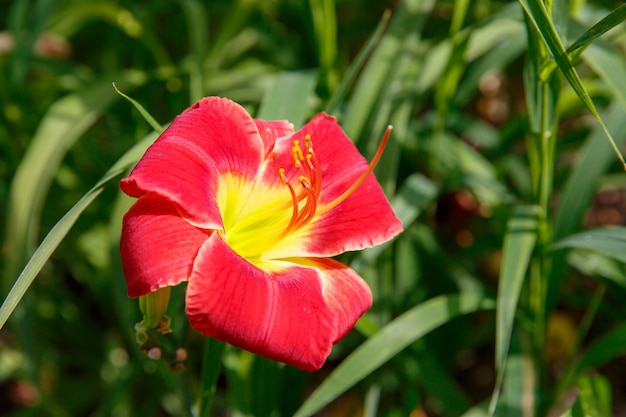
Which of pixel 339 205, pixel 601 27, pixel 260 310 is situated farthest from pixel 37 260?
pixel 601 27

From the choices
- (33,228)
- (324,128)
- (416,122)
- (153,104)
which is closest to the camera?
(324,128)

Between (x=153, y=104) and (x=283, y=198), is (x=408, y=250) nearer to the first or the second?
(x=283, y=198)

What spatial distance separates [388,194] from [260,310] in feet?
1.70

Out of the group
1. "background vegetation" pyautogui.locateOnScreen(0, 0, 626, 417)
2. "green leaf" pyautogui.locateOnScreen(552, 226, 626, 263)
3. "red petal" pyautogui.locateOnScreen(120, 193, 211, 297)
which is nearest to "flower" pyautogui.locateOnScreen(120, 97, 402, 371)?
"red petal" pyautogui.locateOnScreen(120, 193, 211, 297)

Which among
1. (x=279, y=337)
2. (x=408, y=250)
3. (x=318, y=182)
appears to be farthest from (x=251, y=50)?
(x=279, y=337)

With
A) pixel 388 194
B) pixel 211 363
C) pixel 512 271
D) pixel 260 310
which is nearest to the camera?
pixel 260 310

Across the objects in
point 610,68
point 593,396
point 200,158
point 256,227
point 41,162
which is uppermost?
point 610,68

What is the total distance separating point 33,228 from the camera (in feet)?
4.30

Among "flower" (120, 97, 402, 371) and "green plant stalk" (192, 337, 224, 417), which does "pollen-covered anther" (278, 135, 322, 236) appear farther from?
"green plant stalk" (192, 337, 224, 417)

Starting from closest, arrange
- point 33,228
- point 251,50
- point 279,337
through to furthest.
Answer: point 279,337
point 33,228
point 251,50

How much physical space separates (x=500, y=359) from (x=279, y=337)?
406 mm

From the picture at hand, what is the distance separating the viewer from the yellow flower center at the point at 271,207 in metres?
0.90

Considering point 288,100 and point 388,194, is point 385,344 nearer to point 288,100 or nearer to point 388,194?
point 388,194

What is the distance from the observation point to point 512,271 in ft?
3.72
